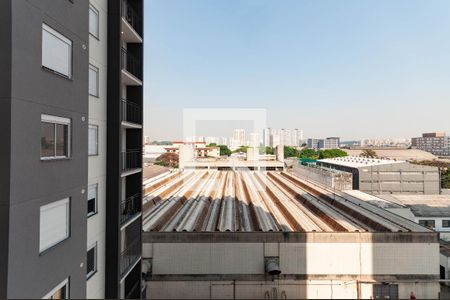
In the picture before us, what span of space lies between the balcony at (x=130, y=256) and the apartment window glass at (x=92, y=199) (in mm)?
1972

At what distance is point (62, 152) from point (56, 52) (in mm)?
1940

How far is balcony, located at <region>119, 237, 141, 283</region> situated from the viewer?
25.5 feet

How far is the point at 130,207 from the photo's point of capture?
872 centimetres

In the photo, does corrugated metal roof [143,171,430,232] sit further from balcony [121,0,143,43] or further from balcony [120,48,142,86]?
balcony [121,0,143,43]

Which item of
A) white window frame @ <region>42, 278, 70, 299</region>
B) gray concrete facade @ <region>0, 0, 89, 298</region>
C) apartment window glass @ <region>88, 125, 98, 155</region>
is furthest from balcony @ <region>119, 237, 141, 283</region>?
apartment window glass @ <region>88, 125, 98, 155</region>

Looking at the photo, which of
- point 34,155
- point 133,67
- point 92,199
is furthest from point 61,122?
point 133,67

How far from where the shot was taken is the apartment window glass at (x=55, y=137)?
182 inches

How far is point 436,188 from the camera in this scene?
124 feet

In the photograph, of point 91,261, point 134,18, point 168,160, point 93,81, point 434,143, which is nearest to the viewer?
point 91,261

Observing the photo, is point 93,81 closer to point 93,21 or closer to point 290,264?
point 93,21

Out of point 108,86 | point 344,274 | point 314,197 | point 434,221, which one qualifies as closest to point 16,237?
point 108,86

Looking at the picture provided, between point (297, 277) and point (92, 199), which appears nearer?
point (92, 199)

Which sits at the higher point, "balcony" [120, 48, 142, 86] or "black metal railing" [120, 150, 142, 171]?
"balcony" [120, 48, 142, 86]

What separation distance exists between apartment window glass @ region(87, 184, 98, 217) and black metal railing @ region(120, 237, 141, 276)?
77.6 inches
